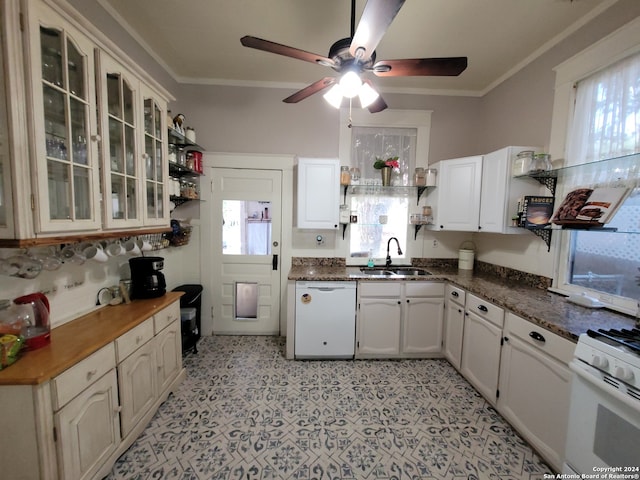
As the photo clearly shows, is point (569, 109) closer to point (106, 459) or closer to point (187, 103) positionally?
point (187, 103)

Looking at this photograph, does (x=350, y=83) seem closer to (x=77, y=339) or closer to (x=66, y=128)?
(x=66, y=128)

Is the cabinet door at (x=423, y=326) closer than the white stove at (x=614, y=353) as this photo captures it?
No

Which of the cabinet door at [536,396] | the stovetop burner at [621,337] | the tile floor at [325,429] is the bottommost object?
the tile floor at [325,429]

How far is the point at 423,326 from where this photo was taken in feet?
8.27

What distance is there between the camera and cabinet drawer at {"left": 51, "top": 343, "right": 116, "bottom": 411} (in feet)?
3.48

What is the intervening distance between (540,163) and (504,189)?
30cm

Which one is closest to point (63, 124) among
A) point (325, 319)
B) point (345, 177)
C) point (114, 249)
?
point (114, 249)

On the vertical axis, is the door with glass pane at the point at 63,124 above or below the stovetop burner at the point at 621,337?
above

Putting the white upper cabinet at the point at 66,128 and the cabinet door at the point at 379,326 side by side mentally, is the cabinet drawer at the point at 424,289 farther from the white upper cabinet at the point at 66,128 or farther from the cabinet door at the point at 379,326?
the white upper cabinet at the point at 66,128

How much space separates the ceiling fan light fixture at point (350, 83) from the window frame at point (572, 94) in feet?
5.78

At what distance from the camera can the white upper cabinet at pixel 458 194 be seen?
8.04 ft

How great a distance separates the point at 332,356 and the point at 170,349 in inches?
57.8

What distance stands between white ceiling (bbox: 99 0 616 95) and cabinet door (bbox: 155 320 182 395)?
7.97 feet

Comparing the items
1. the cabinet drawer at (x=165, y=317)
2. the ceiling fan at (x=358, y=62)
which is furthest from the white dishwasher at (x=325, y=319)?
the ceiling fan at (x=358, y=62)
